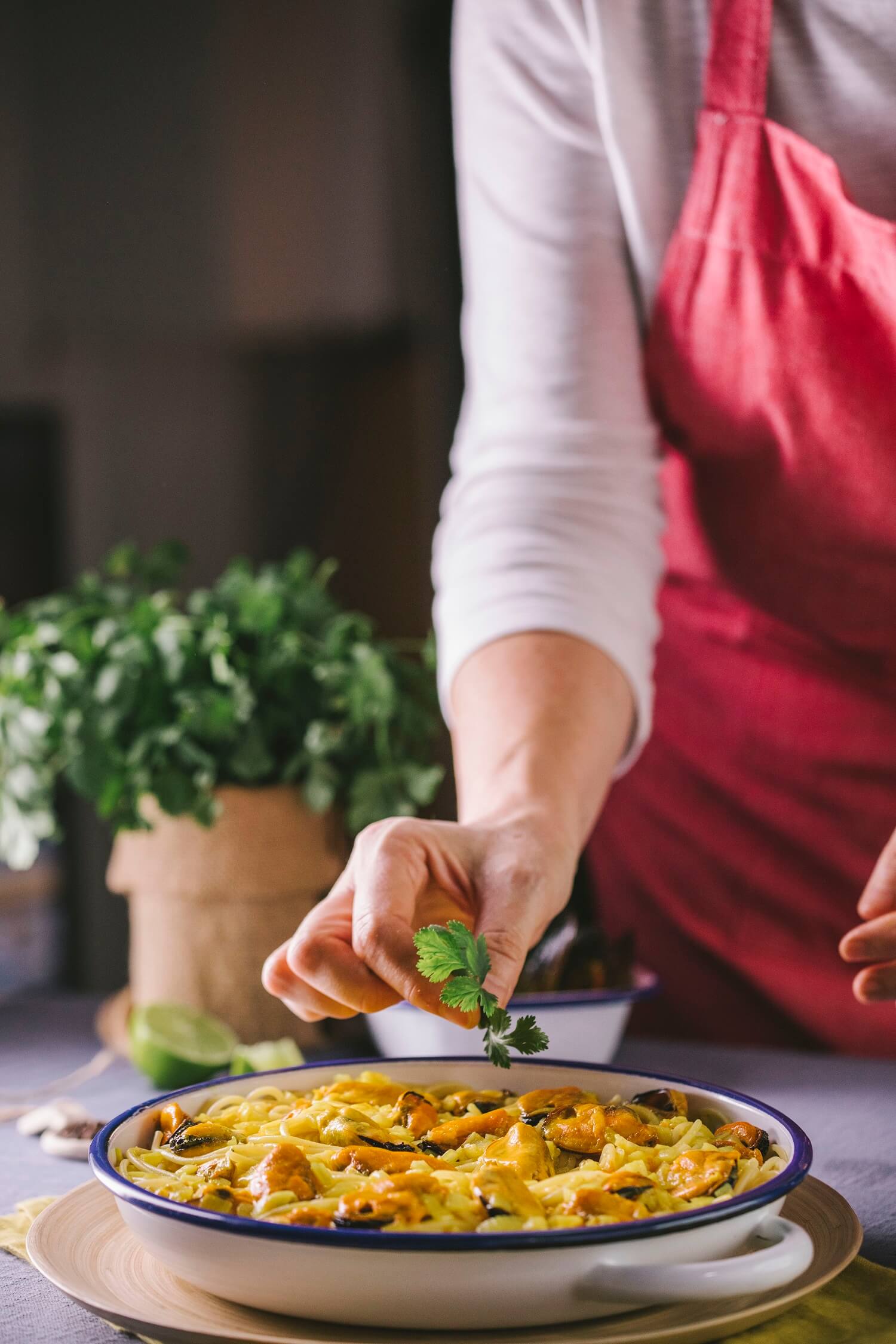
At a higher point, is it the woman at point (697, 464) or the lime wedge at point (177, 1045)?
the woman at point (697, 464)

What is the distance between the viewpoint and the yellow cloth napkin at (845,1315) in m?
0.58

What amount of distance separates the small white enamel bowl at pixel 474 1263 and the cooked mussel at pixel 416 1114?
0.15 m

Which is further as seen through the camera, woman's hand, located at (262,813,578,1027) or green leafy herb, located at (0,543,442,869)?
green leafy herb, located at (0,543,442,869)

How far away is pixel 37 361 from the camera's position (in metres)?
2.08

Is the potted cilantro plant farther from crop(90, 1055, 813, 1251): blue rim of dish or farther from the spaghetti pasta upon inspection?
crop(90, 1055, 813, 1251): blue rim of dish

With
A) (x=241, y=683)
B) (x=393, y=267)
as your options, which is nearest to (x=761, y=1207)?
(x=241, y=683)

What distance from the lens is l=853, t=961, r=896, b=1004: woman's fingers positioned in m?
0.79

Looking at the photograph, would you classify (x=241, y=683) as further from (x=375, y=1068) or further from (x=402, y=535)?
(x=402, y=535)

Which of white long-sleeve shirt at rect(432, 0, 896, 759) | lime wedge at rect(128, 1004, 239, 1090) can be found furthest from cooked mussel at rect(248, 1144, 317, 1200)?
white long-sleeve shirt at rect(432, 0, 896, 759)

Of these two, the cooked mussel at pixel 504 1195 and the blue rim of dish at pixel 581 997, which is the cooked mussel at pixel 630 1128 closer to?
the cooked mussel at pixel 504 1195

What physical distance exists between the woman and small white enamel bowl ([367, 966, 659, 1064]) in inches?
5.4

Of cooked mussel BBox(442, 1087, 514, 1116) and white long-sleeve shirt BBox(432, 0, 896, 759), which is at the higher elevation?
white long-sleeve shirt BBox(432, 0, 896, 759)

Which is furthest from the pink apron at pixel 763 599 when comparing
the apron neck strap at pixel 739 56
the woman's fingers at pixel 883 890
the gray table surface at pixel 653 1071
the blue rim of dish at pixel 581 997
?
the woman's fingers at pixel 883 890

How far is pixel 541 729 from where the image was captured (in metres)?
1.03
